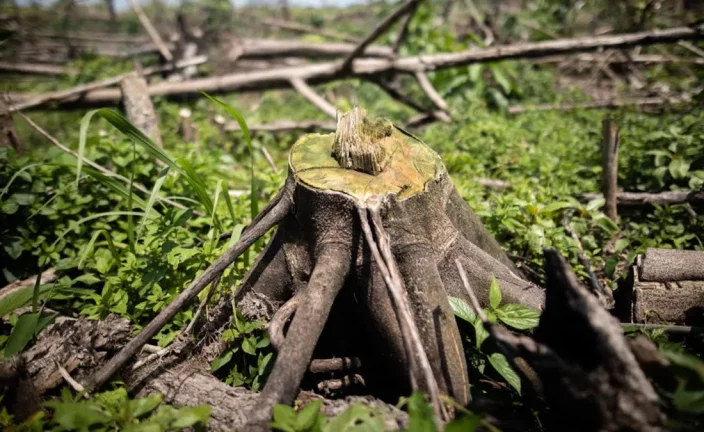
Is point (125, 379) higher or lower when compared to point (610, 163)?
lower

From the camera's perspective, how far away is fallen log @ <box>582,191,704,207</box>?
290 cm

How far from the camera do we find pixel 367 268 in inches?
69.8

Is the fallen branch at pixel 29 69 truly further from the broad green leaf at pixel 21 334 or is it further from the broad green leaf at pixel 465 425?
the broad green leaf at pixel 465 425

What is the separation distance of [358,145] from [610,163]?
2235 mm

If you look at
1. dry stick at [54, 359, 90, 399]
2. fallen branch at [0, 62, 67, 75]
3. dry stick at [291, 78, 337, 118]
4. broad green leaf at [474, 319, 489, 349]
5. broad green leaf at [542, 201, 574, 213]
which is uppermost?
fallen branch at [0, 62, 67, 75]

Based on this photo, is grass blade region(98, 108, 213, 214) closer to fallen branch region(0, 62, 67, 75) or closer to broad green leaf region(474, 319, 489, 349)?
broad green leaf region(474, 319, 489, 349)

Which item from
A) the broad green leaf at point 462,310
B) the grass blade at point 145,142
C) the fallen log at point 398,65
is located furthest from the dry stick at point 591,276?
the fallen log at point 398,65

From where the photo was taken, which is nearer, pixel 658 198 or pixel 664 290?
pixel 664 290

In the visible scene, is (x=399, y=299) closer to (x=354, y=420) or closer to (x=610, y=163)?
(x=354, y=420)

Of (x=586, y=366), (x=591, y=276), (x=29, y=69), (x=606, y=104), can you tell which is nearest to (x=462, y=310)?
(x=586, y=366)

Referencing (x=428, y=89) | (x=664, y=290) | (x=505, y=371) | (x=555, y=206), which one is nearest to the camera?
(x=505, y=371)

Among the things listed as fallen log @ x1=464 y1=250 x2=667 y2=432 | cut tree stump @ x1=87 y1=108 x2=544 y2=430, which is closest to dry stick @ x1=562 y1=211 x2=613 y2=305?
cut tree stump @ x1=87 y1=108 x2=544 y2=430

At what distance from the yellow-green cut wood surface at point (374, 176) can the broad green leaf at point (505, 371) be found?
0.77m

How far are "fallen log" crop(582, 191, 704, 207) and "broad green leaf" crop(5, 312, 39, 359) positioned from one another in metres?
3.69
